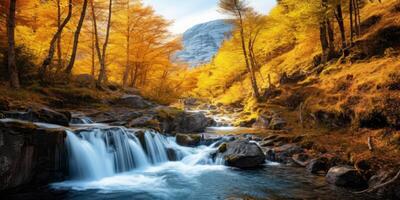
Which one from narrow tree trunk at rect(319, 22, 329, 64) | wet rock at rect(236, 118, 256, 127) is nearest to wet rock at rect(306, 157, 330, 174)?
wet rock at rect(236, 118, 256, 127)

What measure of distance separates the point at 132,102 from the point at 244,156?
26.1ft

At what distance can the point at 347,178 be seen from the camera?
782 cm

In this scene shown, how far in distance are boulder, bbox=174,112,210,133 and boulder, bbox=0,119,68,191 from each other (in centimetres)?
862

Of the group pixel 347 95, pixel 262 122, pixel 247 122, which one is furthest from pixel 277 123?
pixel 347 95

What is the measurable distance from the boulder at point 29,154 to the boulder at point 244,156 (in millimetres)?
5459

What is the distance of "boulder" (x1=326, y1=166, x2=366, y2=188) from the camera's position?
25.3 feet

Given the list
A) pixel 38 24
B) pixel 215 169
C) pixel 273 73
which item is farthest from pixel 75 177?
pixel 273 73

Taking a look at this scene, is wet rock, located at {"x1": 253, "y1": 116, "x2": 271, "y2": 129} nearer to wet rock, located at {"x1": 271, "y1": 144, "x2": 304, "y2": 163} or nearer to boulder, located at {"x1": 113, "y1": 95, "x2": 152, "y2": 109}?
wet rock, located at {"x1": 271, "y1": 144, "x2": 304, "y2": 163}

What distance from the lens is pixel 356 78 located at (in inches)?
535

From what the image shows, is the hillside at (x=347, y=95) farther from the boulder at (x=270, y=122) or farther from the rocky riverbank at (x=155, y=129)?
the rocky riverbank at (x=155, y=129)

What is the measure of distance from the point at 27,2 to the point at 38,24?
2150 mm

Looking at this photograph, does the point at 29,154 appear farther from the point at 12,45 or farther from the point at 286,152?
the point at 286,152

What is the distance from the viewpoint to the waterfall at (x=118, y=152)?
8.52 meters

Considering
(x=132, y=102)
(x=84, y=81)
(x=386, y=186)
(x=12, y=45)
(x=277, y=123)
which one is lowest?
(x=386, y=186)
